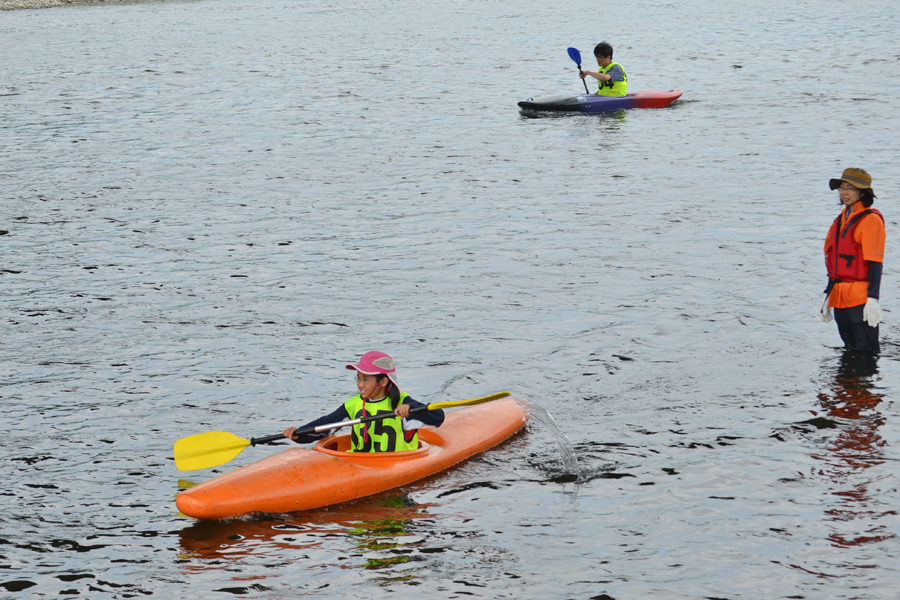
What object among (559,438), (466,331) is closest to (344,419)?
(559,438)

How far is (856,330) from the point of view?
8602mm

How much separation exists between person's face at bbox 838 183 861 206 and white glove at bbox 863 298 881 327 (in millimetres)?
822

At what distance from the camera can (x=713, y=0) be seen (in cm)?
4966

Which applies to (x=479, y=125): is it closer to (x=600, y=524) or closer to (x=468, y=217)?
(x=468, y=217)

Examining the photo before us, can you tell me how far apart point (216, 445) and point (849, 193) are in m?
5.16

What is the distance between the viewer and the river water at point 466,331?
6.39 metres

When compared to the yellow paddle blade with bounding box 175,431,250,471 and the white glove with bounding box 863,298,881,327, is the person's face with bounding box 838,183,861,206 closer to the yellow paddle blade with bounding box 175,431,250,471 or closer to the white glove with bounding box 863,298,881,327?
the white glove with bounding box 863,298,881,327

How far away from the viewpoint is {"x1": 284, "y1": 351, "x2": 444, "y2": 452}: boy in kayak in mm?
6965

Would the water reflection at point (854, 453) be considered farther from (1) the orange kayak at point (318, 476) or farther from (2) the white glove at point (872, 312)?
(1) the orange kayak at point (318, 476)

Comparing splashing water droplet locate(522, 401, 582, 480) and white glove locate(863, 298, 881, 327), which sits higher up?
white glove locate(863, 298, 881, 327)

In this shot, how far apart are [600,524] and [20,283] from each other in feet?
27.6

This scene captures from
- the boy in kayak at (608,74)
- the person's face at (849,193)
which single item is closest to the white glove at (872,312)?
the person's face at (849,193)

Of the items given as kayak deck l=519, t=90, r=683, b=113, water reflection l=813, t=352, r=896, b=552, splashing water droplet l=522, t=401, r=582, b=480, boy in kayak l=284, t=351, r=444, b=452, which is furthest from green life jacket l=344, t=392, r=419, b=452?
kayak deck l=519, t=90, r=683, b=113

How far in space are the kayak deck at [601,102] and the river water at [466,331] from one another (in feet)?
1.38
